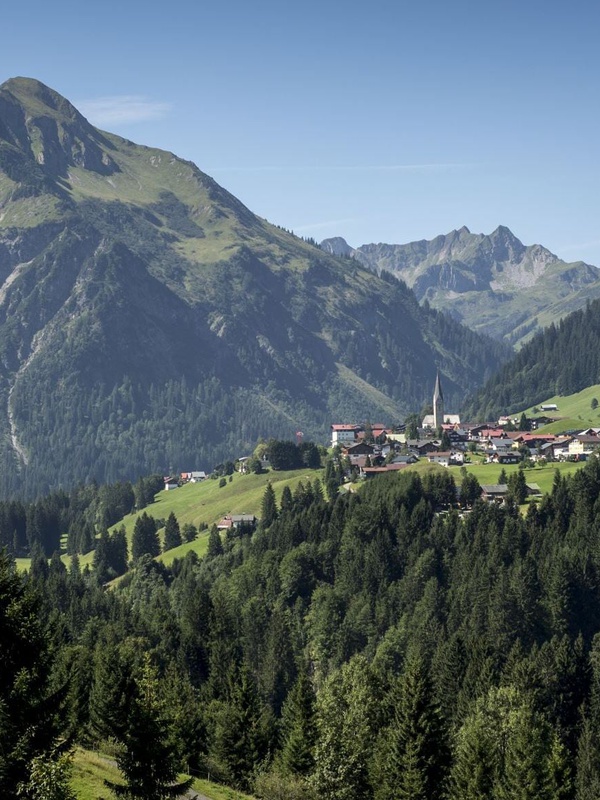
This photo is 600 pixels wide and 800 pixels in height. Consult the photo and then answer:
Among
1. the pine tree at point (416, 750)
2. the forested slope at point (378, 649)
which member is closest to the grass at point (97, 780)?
the forested slope at point (378, 649)

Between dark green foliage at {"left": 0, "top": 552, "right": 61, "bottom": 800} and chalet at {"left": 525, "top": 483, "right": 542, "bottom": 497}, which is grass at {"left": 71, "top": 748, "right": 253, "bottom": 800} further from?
chalet at {"left": 525, "top": 483, "right": 542, "bottom": 497}

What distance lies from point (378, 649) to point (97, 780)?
8887cm

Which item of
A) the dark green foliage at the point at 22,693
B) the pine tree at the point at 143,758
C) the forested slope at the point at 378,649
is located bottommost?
the forested slope at the point at 378,649

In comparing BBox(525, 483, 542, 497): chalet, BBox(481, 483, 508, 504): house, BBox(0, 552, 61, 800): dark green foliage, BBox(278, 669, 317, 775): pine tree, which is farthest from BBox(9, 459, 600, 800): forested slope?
BBox(525, 483, 542, 497): chalet

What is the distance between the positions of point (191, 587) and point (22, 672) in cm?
13461

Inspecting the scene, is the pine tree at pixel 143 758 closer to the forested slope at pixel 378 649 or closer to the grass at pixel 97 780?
the forested slope at pixel 378 649

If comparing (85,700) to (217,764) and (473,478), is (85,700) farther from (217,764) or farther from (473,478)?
(473,478)

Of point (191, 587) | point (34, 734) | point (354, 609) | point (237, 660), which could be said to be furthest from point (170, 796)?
point (191, 587)

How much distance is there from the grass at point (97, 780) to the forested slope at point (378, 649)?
90.8 inches

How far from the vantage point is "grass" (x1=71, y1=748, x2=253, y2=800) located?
59.0 metres

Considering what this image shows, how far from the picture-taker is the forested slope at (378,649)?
80.8 metres

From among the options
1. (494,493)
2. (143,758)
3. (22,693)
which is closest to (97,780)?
(143,758)

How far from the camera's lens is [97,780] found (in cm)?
6169

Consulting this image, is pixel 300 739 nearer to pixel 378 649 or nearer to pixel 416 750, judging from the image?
pixel 416 750
